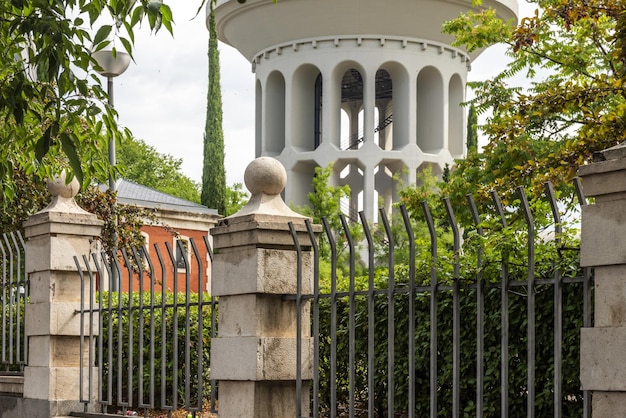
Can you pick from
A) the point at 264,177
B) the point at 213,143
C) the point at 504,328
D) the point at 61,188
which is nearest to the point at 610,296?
the point at 504,328

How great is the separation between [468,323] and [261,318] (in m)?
1.48

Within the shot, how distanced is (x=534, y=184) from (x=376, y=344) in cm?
500

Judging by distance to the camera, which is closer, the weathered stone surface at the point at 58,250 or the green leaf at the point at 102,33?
the green leaf at the point at 102,33

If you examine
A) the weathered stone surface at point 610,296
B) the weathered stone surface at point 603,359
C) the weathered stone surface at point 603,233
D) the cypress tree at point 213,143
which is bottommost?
the weathered stone surface at point 603,359

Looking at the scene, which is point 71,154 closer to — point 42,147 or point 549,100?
point 42,147

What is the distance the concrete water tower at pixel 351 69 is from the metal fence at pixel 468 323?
125 feet

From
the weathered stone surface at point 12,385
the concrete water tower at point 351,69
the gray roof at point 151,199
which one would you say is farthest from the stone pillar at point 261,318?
the concrete water tower at point 351,69

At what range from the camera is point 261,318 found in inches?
324

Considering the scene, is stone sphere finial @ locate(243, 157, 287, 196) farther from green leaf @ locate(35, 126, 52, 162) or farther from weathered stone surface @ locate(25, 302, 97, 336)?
weathered stone surface @ locate(25, 302, 97, 336)

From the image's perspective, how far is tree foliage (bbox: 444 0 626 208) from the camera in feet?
44.9

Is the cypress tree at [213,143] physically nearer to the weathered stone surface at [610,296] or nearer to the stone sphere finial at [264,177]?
the stone sphere finial at [264,177]

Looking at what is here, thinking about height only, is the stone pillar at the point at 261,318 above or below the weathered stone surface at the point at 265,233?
below

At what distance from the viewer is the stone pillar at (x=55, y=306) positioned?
1086 centimetres

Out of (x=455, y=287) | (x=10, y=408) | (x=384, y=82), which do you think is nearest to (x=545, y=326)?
(x=455, y=287)
